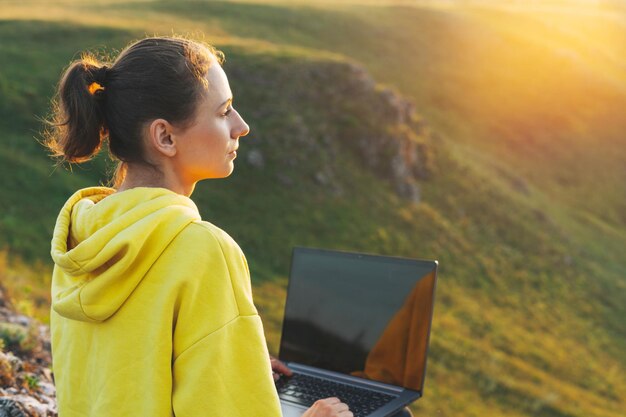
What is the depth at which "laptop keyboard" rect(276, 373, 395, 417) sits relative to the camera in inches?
124

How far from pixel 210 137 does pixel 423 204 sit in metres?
22.3

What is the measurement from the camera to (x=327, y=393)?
3.31 m

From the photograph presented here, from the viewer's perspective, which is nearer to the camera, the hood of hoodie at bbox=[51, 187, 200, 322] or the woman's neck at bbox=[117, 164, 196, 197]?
the hood of hoodie at bbox=[51, 187, 200, 322]

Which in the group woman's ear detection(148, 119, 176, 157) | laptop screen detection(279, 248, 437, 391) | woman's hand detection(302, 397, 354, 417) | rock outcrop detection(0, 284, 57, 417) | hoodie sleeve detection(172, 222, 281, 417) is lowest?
rock outcrop detection(0, 284, 57, 417)

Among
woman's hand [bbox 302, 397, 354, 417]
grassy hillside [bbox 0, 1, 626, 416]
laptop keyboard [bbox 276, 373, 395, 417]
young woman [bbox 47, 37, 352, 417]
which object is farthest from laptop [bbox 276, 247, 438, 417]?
grassy hillside [bbox 0, 1, 626, 416]

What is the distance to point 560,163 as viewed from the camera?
138ft

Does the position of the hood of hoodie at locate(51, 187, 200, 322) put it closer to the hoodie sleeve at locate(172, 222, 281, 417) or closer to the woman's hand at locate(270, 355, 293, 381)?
the hoodie sleeve at locate(172, 222, 281, 417)

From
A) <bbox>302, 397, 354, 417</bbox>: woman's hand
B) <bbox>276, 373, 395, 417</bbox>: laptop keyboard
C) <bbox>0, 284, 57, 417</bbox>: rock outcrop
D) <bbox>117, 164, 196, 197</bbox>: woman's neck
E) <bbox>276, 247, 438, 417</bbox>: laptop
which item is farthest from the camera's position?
<bbox>0, 284, 57, 417</bbox>: rock outcrop

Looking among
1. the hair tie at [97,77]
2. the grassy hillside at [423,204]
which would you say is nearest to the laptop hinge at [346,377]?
the hair tie at [97,77]

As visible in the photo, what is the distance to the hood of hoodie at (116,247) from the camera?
213 cm

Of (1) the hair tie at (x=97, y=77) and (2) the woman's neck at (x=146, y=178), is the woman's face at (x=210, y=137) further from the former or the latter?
(1) the hair tie at (x=97, y=77)

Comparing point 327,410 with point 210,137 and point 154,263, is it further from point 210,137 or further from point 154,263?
point 210,137

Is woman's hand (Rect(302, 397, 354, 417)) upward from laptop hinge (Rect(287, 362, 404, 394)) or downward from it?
upward

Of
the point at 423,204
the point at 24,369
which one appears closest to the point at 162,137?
the point at 24,369
